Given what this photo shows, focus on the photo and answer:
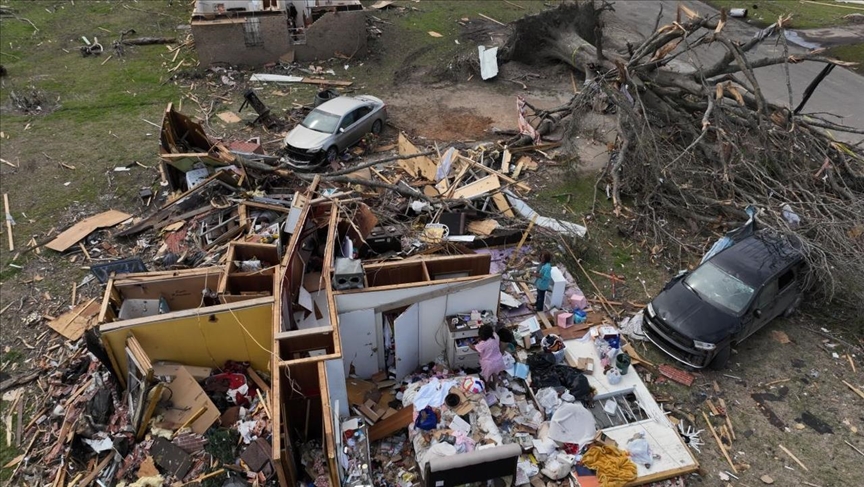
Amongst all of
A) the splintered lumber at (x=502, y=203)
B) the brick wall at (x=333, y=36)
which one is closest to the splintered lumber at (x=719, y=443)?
the splintered lumber at (x=502, y=203)

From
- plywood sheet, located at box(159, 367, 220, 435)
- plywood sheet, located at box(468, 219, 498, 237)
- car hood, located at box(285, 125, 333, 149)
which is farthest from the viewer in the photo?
car hood, located at box(285, 125, 333, 149)

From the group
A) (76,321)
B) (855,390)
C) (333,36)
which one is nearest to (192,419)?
(76,321)

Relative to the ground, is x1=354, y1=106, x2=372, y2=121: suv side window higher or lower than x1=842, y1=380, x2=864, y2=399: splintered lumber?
higher

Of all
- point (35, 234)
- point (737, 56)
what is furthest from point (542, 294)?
point (35, 234)

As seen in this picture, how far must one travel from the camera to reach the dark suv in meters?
9.39

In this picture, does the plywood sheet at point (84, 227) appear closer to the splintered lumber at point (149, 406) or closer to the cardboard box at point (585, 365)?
the splintered lumber at point (149, 406)

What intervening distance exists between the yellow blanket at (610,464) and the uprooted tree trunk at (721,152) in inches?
243

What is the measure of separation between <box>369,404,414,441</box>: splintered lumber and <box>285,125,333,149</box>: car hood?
29.6ft

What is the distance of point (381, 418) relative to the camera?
8242 millimetres

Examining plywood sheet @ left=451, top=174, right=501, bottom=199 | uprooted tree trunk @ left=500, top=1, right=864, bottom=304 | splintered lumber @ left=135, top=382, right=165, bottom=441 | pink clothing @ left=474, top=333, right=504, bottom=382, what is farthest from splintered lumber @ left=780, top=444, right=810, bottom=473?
splintered lumber @ left=135, top=382, right=165, bottom=441

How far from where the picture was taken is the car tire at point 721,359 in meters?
9.41

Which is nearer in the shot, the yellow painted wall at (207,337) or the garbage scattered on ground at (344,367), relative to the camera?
the garbage scattered on ground at (344,367)

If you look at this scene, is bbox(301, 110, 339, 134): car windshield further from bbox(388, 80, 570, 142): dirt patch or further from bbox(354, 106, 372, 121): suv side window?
bbox(388, 80, 570, 142): dirt patch

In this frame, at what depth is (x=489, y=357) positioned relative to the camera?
852 centimetres
